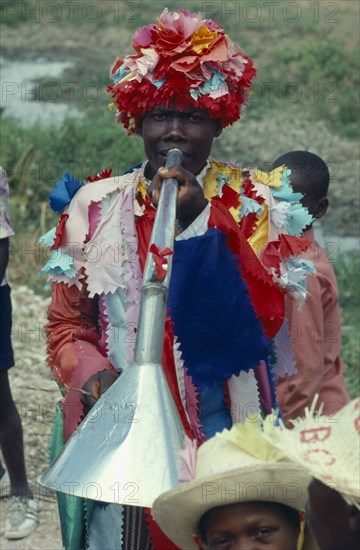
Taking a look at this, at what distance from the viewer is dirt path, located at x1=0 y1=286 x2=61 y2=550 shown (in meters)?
6.18

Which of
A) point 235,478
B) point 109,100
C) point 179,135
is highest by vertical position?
point 109,100

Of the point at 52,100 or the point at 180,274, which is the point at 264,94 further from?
the point at 180,274

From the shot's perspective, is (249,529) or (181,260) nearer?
(249,529)

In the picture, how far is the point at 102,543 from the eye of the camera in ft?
14.1

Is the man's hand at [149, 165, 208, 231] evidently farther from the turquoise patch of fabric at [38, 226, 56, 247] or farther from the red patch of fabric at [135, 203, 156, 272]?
the turquoise patch of fabric at [38, 226, 56, 247]

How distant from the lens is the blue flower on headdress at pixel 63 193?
4445 mm

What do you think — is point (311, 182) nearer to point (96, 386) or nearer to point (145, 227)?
point (145, 227)

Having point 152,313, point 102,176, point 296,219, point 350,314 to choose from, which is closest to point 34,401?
point 350,314

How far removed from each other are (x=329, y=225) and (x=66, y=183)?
726 cm

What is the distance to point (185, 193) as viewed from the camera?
159 inches

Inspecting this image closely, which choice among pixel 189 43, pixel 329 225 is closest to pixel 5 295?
pixel 189 43

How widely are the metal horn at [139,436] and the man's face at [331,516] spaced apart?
0.57m

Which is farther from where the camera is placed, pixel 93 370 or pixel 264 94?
pixel 264 94

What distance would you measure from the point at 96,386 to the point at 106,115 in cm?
994
